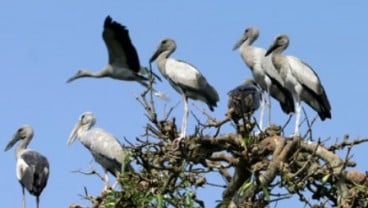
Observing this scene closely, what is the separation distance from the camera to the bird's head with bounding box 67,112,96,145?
14.1 m

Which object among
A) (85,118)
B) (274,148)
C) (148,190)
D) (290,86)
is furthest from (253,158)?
(85,118)

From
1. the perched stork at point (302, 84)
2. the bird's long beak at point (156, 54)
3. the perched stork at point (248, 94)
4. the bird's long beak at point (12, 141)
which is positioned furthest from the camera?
the bird's long beak at point (12, 141)

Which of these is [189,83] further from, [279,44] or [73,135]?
[73,135]

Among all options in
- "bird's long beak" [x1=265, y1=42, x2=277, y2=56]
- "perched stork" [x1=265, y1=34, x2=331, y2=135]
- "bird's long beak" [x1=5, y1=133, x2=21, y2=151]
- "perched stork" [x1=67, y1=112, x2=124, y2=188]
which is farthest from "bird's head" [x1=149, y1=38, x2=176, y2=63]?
"bird's long beak" [x1=5, y1=133, x2=21, y2=151]

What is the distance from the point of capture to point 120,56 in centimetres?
1455

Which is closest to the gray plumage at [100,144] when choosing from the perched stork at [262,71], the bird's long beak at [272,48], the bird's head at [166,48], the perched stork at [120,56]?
the perched stork at [120,56]

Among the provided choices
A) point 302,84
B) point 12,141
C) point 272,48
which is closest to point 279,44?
point 272,48

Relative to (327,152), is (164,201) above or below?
below

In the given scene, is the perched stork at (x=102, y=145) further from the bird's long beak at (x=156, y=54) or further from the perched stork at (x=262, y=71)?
the perched stork at (x=262, y=71)

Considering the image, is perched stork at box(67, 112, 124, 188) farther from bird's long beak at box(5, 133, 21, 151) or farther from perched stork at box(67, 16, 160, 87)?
bird's long beak at box(5, 133, 21, 151)

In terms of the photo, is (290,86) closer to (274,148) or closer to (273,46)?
(273,46)

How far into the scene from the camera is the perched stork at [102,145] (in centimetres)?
1302

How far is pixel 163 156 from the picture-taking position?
8211 mm

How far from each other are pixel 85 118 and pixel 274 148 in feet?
20.4
